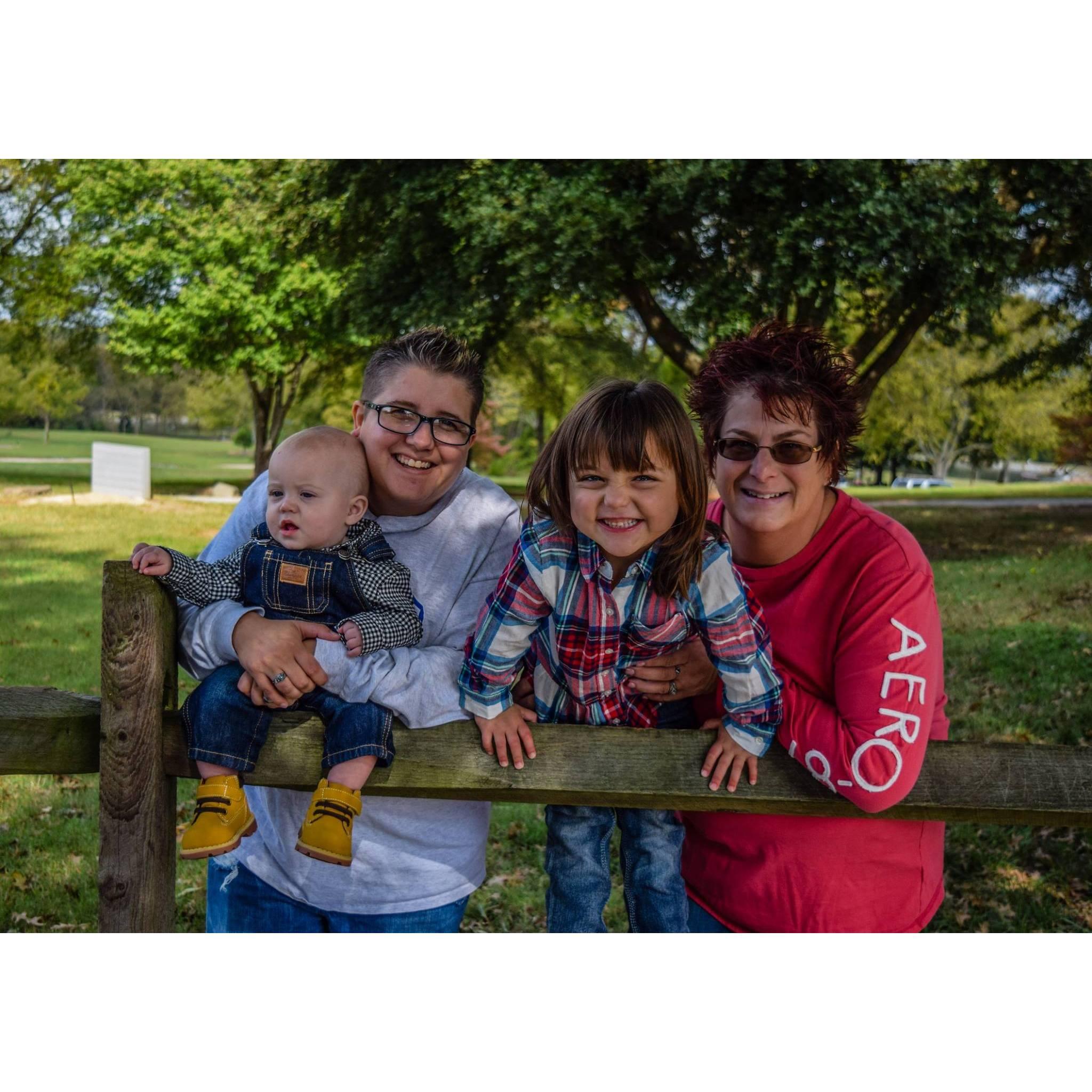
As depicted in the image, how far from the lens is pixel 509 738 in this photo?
2.20 m

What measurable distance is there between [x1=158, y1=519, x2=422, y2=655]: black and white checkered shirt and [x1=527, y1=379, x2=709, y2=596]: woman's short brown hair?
440 mm

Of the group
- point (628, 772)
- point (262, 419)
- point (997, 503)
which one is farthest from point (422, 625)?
point (262, 419)

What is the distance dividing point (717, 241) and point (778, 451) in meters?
11.8

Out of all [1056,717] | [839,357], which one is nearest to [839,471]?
[839,357]

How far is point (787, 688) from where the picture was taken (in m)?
2.20

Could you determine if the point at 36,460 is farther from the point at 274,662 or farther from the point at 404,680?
the point at 404,680

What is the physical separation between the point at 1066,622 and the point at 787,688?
10.8m

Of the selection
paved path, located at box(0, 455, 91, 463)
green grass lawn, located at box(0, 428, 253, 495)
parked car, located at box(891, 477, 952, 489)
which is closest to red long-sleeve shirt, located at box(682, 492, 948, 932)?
green grass lawn, located at box(0, 428, 253, 495)

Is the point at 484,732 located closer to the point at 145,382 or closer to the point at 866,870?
the point at 866,870

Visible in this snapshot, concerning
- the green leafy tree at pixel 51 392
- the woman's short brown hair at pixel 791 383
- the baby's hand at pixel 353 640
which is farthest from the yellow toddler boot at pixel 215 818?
the green leafy tree at pixel 51 392

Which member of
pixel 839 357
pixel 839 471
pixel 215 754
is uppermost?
pixel 839 357

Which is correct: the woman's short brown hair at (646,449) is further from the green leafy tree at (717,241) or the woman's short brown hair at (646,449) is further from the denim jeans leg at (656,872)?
the green leafy tree at (717,241)

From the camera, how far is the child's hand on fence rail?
2.20 meters

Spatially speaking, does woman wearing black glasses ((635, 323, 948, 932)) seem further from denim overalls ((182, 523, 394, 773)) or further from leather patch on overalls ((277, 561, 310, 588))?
leather patch on overalls ((277, 561, 310, 588))
